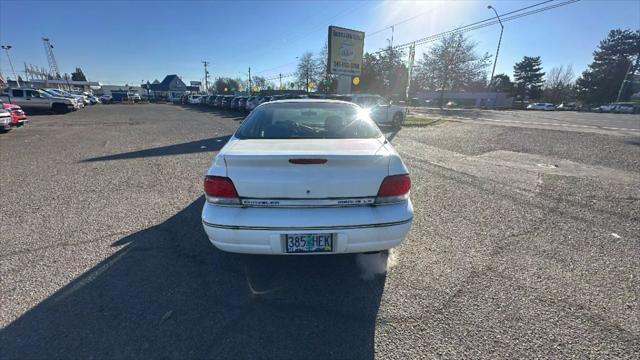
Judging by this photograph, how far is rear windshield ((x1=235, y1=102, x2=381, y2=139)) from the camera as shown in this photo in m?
3.18

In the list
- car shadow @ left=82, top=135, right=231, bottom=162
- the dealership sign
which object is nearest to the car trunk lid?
car shadow @ left=82, top=135, right=231, bottom=162

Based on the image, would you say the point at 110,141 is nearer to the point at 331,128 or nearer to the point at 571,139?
the point at 331,128

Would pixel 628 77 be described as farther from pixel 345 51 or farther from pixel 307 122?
pixel 307 122

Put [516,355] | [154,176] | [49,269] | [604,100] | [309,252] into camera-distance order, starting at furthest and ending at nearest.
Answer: [604,100], [154,176], [49,269], [309,252], [516,355]

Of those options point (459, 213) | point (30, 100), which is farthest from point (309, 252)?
point (30, 100)

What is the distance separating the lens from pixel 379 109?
14664mm

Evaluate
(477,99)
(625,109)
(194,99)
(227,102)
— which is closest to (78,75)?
(194,99)

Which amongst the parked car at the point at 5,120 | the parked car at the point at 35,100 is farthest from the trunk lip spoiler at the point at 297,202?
the parked car at the point at 35,100

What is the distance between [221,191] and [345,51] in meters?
20.8

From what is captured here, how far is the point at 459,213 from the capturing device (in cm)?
430

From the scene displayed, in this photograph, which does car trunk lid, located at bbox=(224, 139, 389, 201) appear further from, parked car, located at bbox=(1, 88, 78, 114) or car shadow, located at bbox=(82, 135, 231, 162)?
parked car, located at bbox=(1, 88, 78, 114)

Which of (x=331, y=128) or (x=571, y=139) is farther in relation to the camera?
(x=571, y=139)

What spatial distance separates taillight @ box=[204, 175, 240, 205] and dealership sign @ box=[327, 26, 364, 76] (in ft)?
64.1

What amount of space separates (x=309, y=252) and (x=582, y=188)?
603 centimetres
